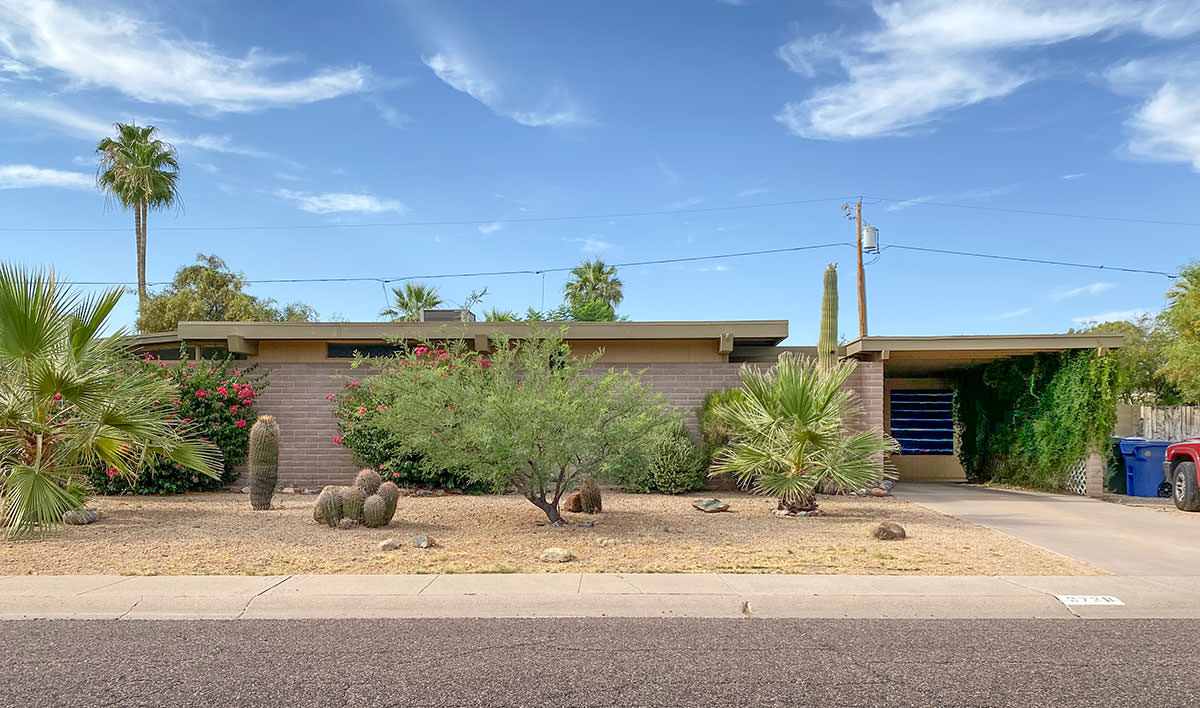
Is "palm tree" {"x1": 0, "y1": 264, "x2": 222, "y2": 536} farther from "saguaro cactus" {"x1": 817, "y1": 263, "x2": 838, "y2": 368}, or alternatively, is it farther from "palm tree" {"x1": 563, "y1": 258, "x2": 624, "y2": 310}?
"palm tree" {"x1": 563, "y1": 258, "x2": 624, "y2": 310}

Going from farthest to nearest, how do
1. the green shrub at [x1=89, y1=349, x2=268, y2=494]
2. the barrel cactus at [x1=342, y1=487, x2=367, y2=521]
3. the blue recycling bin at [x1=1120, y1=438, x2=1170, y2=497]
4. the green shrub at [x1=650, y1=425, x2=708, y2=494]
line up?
the blue recycling bin at [x1=1120, y1=438, x2=1170, y2=497] < the green shrub at [x1=650, y1=425, x2=708, y2=494] < the green shrub at [x1=89, y1=349, x2=268, y2=494] < the barrel cactus at [x1=342, y1=487, x2=367, y2=521]

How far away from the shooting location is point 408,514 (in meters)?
12.5

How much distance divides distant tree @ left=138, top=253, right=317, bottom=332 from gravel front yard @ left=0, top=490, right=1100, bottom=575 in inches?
1022

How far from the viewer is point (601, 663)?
5.48 meters

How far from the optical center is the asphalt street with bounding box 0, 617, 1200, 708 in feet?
15.9

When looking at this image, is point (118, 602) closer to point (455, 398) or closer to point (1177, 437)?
point (455, 398)

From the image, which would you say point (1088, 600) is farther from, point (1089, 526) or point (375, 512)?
point (375, 512)

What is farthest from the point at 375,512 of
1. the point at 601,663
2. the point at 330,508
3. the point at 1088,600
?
the point at 1088,600

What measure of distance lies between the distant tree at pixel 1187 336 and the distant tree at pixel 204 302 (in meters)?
34.1

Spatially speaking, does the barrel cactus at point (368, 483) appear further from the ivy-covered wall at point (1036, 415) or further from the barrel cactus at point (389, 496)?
the ivy-covered wall at point (1036, 415)

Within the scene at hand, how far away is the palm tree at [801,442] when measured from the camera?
492 inches

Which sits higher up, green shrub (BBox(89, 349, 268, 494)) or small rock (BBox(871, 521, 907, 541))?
green shrub (BBox(89, 349, 268, 494))

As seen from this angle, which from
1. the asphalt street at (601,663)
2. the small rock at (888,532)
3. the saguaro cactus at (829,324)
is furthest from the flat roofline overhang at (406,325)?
the asphalt street at (601,663)

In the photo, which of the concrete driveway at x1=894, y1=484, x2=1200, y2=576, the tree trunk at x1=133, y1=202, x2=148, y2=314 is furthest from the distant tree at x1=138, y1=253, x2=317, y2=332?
the concrete driveway at x1=894, y1=484, x2=1200, y2=576
